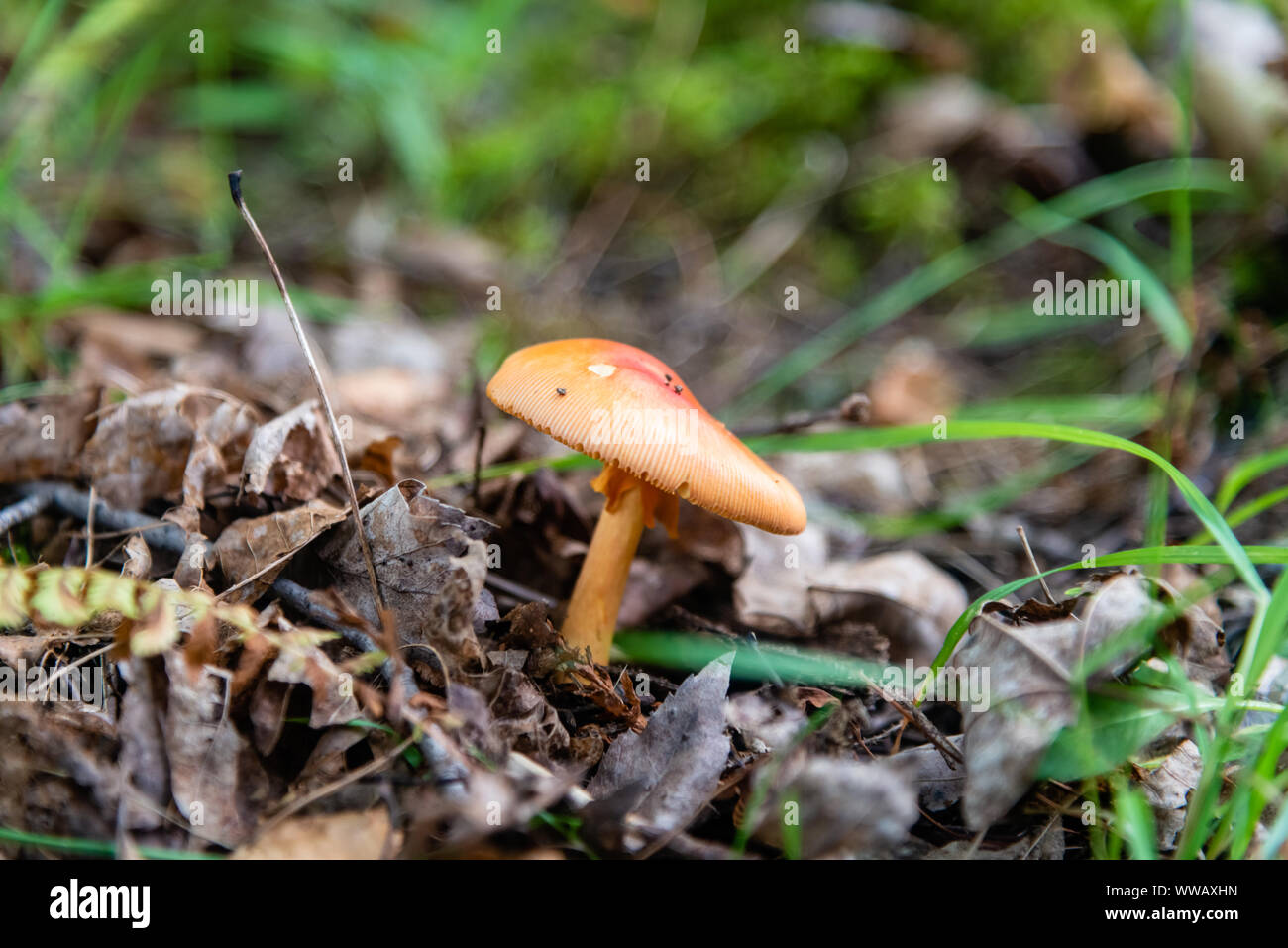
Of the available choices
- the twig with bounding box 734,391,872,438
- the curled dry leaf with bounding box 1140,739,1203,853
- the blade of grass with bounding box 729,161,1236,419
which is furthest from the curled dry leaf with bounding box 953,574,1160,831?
the blade of grass with bounding box 729,161,1236,419

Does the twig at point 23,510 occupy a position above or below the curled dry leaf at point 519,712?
above

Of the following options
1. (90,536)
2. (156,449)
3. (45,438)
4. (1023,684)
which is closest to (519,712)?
(1023,684)

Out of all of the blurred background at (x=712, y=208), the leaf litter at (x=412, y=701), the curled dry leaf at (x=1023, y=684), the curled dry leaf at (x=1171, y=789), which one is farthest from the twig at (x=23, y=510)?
the curled dry leaf at (x=1171, y=789)

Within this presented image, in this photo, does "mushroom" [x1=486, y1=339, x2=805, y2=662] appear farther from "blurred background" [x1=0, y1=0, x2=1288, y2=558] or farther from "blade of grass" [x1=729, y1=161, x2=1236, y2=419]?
"blade of grass" [x1=729, y1=161, x2=1236, y2=419]

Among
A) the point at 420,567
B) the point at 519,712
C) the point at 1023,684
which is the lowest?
the point at 519,712

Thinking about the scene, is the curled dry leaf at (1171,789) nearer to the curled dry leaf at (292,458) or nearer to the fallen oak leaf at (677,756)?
the fallen oak leaf at (677,756)

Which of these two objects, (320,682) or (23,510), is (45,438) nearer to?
(23,510)
